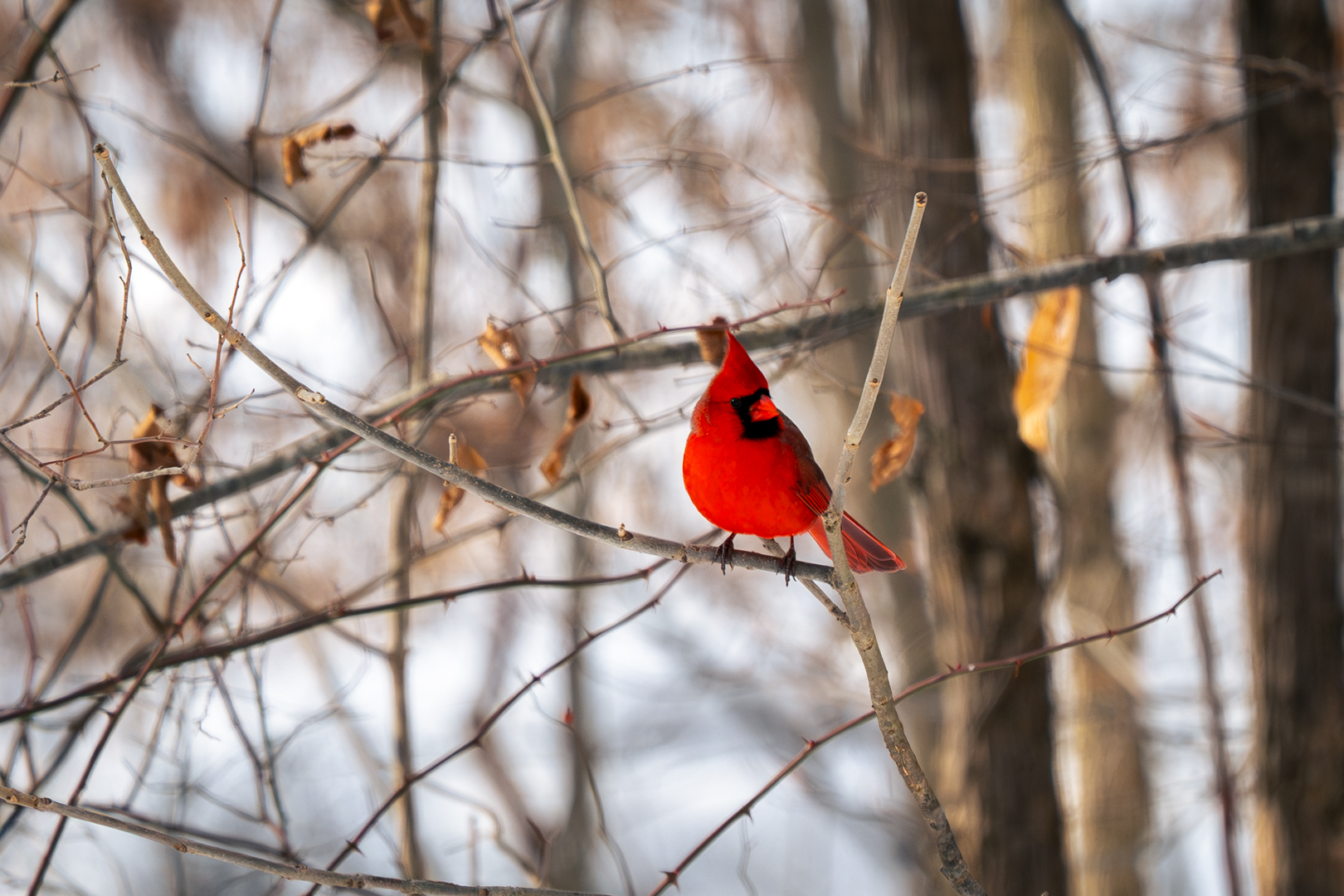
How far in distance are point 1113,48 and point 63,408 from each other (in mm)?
6919

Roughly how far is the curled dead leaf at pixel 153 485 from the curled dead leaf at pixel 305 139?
734 mm

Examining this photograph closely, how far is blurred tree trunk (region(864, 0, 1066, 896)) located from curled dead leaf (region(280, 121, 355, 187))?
5.78 feet

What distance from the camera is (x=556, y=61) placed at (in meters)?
7.04

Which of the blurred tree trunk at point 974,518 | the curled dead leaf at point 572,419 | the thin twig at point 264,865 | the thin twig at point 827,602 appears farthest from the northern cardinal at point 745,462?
the blurred tree trunk at point 974,518

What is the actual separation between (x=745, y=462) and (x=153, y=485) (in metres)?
1.33

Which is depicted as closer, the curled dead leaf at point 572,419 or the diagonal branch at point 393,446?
the diagonal branch at point 393,446

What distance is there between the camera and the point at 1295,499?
347 cm

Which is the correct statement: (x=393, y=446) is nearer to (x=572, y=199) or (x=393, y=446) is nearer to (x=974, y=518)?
(x=572, y=199)

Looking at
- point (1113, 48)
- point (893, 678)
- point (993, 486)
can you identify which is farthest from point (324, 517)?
point (1113, 48)

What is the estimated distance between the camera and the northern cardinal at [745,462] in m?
1.70

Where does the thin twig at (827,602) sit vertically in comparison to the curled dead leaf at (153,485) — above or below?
below

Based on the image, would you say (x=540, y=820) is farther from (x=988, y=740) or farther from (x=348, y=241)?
(x=988, y=740)

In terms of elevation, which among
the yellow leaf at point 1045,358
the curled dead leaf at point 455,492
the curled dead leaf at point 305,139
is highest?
the curled dead leaf at point 305,139

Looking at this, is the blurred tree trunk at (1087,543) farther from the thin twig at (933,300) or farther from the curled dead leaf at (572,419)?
the curled dead leaf at (572,419)
